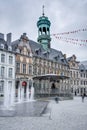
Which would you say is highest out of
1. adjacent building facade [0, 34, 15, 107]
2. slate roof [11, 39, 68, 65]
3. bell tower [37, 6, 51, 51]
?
bell tower [37, 6, 51, 51]

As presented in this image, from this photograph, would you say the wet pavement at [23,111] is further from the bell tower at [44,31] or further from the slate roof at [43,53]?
the bell tower at [44,31]

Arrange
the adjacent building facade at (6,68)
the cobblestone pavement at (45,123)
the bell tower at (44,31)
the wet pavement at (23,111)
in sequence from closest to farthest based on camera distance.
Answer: the cobblestone pavement at (45,123)
the wet pavement at (23,111)
the adjacent building facade at (6,68)
the bell tower at (44,31)

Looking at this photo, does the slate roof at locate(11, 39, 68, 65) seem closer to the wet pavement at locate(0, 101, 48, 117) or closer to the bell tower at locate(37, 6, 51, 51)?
the bell tower at locate(37, 6, 51, 51)

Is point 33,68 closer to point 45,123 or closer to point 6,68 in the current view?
point 6,68

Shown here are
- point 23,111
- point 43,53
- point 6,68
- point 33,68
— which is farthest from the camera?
point 43,53

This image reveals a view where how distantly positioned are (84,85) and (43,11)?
28.7m

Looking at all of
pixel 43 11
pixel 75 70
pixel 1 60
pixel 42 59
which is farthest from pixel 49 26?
pixel 1 60

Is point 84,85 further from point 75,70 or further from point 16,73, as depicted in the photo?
point 16,73

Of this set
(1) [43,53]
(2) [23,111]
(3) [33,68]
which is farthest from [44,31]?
(2) [23,111]

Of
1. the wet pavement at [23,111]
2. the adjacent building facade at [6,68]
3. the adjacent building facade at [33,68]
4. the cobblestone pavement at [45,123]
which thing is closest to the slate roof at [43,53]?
the adjacent building facade at [33,68]

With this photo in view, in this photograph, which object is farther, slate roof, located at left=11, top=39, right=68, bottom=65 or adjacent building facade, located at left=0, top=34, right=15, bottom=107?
slate roof, located at left=11, top=39, right=68, bottom=65

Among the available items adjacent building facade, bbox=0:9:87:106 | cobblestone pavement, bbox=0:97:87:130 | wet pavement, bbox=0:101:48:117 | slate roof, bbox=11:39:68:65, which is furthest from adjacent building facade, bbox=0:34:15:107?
cobblestone pavement, bbox=0:97:87:130

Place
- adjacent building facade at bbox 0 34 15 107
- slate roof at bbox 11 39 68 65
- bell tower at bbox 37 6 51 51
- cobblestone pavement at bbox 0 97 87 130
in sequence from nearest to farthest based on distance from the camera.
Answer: cobblestone pavement at bbox 0 97 87 130 < adjacent building facade at bbox 0 34 15 107 < slate roof at bbox 11 39 68 65 < bell tower at bbox 37 6 51 51

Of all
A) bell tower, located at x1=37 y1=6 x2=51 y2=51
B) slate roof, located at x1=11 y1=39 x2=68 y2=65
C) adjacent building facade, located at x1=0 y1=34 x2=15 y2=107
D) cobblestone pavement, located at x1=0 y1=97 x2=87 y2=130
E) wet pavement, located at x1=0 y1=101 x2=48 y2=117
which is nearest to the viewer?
cobblestone pavement, located at x1=0 y1=97 x2=87 y2=130
